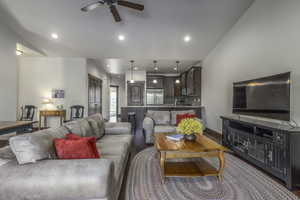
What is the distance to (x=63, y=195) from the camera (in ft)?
3.80

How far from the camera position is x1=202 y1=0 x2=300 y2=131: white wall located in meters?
2.53

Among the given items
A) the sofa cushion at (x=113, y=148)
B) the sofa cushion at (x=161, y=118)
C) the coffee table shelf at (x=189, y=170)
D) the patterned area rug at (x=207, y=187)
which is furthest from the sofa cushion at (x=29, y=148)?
the sofa cushion at (x=161, y=118)

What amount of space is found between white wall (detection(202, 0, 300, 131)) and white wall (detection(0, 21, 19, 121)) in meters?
6.17

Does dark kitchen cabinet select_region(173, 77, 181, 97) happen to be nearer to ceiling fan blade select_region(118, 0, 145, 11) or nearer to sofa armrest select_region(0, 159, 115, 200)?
ceiling fan blade select_region(118, 0, 145, 11)

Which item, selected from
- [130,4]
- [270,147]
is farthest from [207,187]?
[130,4]

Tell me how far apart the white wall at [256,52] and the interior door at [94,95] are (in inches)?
191

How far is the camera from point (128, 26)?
4.13 metres

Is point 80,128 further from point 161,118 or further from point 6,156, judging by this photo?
point 161,118

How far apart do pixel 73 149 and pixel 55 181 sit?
1.24ft

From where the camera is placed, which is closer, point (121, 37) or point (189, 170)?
point (189, 170)

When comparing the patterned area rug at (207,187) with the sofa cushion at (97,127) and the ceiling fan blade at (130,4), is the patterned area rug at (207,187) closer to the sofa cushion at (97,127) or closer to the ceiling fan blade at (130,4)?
the sofa cushion at (97,127)

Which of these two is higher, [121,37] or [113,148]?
[121,37]

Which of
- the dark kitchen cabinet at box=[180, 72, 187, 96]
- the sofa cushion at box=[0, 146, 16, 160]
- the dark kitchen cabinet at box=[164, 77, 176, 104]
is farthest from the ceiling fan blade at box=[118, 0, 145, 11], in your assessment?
the dark kitchen cabinet at box=[164, 77, 176, 104]

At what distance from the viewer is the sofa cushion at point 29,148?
1.32 metres
